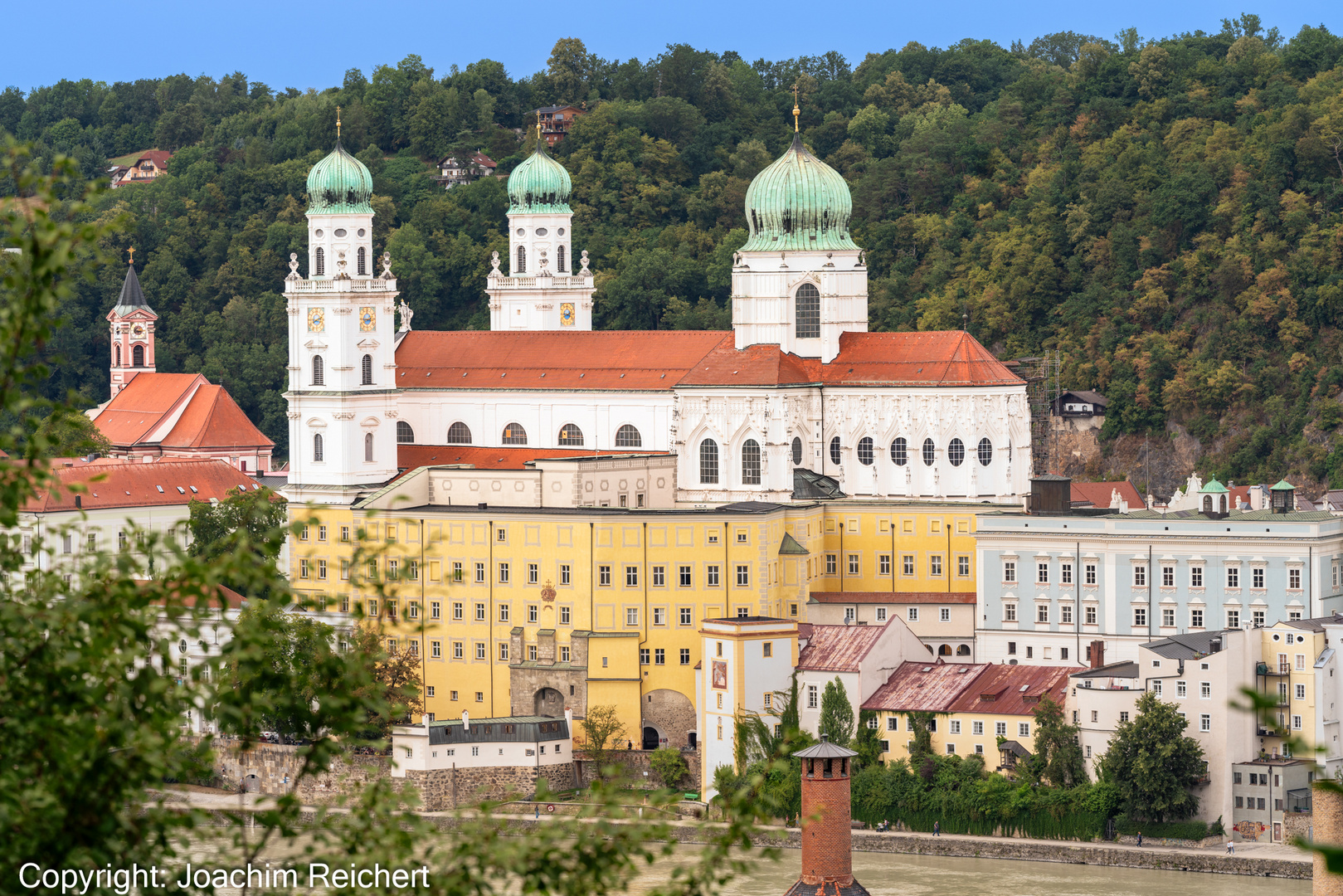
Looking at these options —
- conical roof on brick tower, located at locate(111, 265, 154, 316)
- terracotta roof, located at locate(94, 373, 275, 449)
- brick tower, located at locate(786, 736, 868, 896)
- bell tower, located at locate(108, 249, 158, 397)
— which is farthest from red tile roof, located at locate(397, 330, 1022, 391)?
conical roof on brick tower, located at locate(111, 265, 154, 316)

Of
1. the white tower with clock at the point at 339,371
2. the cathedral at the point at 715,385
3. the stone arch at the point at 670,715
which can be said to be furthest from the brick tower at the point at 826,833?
the white tower with clock at the point at 339,371

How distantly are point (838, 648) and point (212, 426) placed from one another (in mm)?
46744

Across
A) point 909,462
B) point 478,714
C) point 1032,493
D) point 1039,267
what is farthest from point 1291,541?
point 1039,267

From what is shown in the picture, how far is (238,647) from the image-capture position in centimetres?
2122

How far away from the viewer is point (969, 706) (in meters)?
63.8

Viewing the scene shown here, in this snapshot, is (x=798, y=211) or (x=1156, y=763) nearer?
(x=1156, y=763)

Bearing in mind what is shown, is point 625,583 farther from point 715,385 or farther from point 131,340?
point 131,340

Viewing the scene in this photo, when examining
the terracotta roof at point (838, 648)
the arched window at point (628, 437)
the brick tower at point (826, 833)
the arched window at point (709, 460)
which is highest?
the arched window at point (628, 437)

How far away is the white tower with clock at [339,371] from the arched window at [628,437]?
6.93 m

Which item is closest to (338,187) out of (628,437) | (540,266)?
(628,437)

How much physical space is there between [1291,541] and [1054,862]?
10.9 metres

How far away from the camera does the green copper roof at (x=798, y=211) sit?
78750 mm

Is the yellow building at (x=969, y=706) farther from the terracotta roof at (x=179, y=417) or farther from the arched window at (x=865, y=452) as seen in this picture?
the terracotta roof at (x=179, y=417)

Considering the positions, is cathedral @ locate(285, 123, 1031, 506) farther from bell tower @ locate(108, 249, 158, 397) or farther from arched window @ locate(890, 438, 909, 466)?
bell tower @ locate(108, 249, 158, 397)
